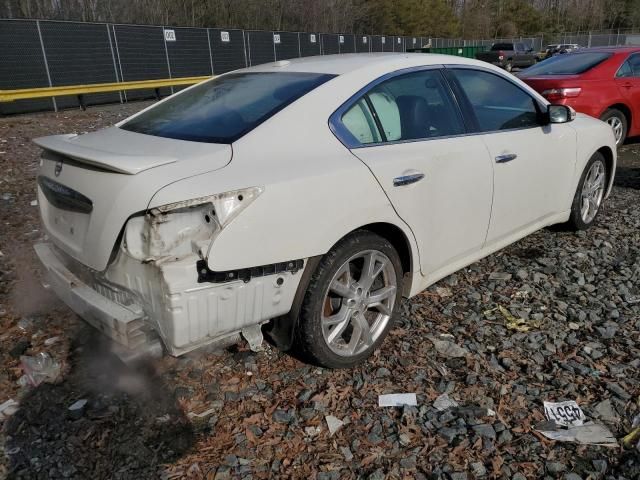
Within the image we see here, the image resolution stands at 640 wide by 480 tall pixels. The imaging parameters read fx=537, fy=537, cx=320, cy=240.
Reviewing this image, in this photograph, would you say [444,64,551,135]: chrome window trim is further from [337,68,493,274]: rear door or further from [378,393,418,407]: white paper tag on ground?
[378,393,418,407]: white paper tag on ground

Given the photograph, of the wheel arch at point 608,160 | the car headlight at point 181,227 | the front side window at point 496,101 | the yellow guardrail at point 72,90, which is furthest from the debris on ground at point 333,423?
the yellow guardrail at point 72,90

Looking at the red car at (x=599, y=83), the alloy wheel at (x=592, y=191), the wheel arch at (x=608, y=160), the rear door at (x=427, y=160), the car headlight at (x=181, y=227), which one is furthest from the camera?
the red car at (x=599, y=83)

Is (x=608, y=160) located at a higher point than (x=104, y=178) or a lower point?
lower

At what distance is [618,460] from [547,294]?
165 centimetres

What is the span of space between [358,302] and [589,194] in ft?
10.0

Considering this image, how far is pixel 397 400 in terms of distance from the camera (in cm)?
274

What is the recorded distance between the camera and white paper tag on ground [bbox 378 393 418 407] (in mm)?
2713

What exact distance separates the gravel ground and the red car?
14.3 feet

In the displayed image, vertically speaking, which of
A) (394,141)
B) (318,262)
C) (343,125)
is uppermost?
(343,125)

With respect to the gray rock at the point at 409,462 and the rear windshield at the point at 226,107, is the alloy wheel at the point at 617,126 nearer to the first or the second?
the rear windshield at the point at 226,107

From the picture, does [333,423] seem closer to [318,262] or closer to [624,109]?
[318,262]

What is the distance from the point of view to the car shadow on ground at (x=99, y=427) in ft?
7.66

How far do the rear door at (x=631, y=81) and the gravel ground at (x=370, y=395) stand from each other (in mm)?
5114

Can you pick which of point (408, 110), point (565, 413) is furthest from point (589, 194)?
point (565, 413)
